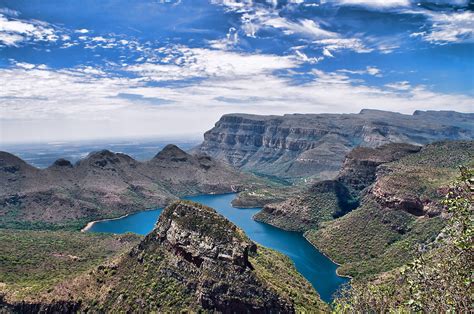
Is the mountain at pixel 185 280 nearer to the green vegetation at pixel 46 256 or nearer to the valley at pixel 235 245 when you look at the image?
the valley at pixel 235 245

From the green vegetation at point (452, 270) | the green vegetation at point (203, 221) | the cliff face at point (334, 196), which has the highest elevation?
the green vegetation at point (452, 270)

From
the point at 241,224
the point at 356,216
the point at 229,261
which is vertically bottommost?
the point at 241,224

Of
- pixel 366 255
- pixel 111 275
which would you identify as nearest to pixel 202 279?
pixel 111 275

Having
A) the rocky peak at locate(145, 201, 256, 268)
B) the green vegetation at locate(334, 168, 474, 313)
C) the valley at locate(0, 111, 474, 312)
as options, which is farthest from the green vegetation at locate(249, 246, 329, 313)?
the green vegetation at locate(334, 168, 474, 313)

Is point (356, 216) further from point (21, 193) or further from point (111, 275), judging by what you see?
point (21, 193)

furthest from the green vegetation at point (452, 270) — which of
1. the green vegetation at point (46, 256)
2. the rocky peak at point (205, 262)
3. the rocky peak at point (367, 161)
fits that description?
the rocky peak at point (367, 161)

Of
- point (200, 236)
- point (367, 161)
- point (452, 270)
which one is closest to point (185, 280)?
point (200, 236)

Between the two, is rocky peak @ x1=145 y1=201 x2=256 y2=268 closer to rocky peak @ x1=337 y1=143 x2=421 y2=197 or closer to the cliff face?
the cliff face
